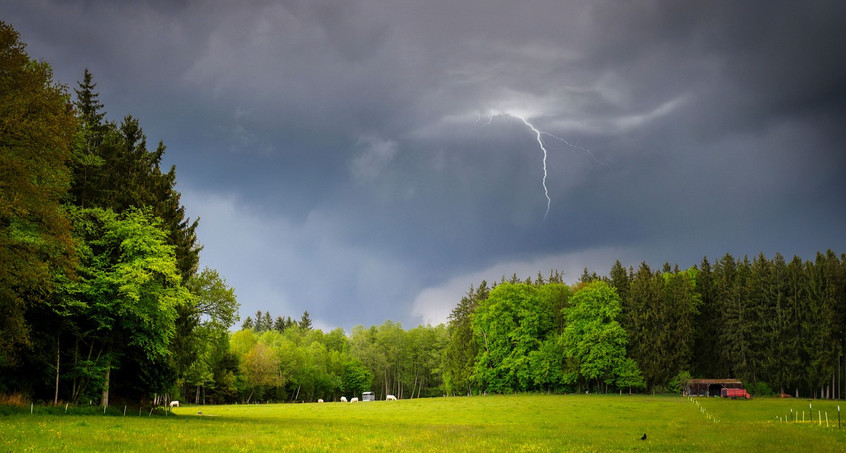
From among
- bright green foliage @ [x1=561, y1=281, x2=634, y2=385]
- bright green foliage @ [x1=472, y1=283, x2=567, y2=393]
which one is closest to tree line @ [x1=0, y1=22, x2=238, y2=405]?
bright green foliage @ [x1=472, y1=283, x2=567, y2=393]

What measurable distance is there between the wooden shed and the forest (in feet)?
14.0

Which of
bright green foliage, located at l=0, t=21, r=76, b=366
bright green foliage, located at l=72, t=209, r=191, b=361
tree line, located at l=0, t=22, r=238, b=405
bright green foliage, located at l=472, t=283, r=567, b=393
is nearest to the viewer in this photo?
bright green foliage, located at l=0, t=21, r=76, b=366

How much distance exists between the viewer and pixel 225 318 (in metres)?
52.9

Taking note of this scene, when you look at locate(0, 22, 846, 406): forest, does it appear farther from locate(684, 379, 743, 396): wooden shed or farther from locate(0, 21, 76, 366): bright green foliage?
locate(684, 379, 743, 396): wooden shed

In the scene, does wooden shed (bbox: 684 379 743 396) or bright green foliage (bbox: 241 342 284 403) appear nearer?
wooden shed (bbox: 684 379 743 396)

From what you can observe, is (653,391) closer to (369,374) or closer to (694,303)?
(694,303)

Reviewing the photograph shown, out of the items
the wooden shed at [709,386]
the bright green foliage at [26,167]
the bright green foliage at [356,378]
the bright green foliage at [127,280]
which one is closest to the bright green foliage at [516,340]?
the wooden shed at [709,386]

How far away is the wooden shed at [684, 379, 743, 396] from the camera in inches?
3440

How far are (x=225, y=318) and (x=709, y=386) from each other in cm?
7659

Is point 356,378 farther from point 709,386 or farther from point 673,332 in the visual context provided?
point 709,386

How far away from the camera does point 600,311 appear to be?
328 ft

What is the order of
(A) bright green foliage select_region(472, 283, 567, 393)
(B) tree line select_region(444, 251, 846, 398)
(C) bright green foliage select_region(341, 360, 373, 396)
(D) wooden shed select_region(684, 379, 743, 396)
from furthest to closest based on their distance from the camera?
(C) bright green foliage select_region(341, 360, 373, 396)
(A) bright green foliage select_region(472, 283, 567, 393)
(B) tree line select_region(444, 251, 846, 398)
(D) wooden shed select_region(684, 379, 743, 396)

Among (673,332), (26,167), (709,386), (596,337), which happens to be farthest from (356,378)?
(26,167)

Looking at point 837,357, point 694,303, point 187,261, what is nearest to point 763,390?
point 837,357
